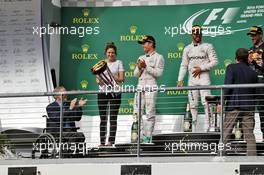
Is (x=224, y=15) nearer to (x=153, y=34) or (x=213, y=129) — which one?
(x=153, y=34)

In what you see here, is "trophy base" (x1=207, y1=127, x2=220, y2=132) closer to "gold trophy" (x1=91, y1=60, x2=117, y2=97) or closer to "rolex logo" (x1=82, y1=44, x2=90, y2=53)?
"gold trophy" (x1=91, y1=60, x2=117, y2=97)

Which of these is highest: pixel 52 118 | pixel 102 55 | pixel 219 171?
pixel 102 55

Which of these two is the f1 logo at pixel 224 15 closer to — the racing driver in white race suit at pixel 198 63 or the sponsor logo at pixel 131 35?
the sponsor logo at pixel 131 35

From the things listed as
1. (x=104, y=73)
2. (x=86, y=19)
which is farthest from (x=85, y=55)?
(x=104, y=73)

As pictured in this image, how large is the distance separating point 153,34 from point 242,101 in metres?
3.91

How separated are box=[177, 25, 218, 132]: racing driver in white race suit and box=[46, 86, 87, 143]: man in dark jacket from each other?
171 cm

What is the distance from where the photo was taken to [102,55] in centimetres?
1630

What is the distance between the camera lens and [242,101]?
1248 centimetres

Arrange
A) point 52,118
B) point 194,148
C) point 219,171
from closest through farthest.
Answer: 1. point 219,171
2. point 194,148
3. point 52,118

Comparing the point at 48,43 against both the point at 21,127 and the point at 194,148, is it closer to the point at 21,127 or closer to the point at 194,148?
the point at 21,127

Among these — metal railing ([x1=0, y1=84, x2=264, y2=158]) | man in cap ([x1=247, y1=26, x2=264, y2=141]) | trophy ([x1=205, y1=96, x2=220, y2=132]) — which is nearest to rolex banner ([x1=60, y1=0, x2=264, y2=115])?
metal railing ([x1=0, y1=84, x2=264, y2=158])

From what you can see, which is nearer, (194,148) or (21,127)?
(194,148)

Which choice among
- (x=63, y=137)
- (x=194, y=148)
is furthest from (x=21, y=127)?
(x=194, y=148)

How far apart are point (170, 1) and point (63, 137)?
3.92 metres
